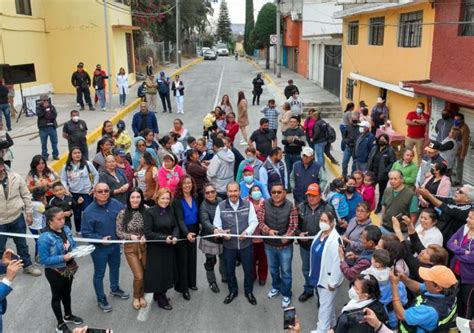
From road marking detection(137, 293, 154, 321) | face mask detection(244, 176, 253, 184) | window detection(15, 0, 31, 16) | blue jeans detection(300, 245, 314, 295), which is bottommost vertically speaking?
road marking detection(137, 293, 154, 321)

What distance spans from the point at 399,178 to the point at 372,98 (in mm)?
11245

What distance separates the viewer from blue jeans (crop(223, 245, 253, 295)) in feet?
19.9

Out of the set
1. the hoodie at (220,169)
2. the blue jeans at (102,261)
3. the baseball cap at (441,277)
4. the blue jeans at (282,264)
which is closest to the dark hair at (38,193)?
the blue jeans at (102,261)

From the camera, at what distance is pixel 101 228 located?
581 cm

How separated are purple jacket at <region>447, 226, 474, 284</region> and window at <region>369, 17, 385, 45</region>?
38.1 ft

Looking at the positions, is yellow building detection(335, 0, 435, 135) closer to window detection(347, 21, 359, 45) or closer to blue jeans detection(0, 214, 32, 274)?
window detection(347, 21, 359, 45)

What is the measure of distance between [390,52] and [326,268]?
1134 centimetres

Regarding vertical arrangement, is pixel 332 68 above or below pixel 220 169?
above

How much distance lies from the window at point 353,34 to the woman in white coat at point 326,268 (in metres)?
15.1

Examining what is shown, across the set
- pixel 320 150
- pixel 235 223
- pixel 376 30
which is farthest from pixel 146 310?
pixel 376 30

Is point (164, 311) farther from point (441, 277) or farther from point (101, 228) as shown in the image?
point (441, 277)

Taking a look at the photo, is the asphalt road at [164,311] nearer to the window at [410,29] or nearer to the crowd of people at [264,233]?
the crowd of people at [264,233]

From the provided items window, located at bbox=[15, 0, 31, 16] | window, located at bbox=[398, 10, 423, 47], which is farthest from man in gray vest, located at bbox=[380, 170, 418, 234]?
window, located at bbox=[15, 0, 31, 16]

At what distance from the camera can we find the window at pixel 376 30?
620 inches
